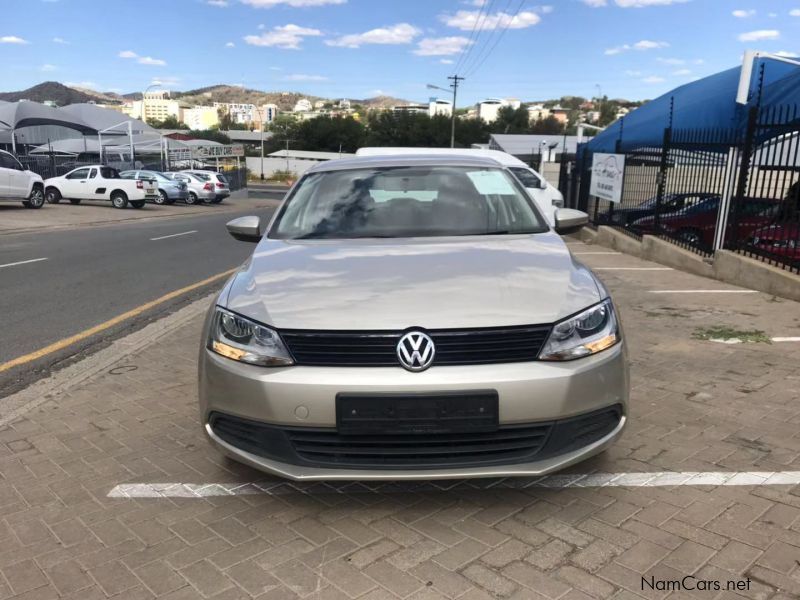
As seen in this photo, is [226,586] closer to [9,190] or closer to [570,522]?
[570,522]

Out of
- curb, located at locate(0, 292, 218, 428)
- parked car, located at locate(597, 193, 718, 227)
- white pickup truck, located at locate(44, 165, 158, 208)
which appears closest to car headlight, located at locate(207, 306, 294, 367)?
curb, located at locate(0, 292, 218, 428)

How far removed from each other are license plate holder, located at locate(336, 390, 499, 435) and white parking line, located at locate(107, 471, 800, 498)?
0.66 metres

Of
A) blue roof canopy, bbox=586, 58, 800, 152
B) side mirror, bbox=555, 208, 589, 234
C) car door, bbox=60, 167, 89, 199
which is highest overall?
blue roof canopy, bbox=586, 58, 800, 152

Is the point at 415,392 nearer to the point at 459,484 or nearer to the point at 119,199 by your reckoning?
the point at 459,484

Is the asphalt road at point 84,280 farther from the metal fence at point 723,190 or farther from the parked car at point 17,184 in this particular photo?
the metal fence at point 723,190

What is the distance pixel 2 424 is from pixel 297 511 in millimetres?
2275

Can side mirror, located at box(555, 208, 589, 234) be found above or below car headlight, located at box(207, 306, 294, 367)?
above

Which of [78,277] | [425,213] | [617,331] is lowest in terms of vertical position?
[78,277]

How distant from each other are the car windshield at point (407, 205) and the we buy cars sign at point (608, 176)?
33.1 feet

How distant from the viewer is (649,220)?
12398 mm

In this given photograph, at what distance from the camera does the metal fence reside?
7.84 metres

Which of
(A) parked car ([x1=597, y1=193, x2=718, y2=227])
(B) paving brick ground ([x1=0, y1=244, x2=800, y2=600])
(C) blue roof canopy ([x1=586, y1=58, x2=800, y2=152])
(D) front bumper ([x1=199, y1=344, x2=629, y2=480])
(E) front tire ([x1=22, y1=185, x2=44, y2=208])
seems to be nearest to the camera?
(B) paving brick ground ([x1=0, y1=244, x2=800, y2=600])

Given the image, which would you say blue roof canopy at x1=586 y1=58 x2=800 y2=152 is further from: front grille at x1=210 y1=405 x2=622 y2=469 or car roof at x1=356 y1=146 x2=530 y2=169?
front grille at x1=210 y1=405 x2=622 y2=469

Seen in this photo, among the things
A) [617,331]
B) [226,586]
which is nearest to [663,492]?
[617,331]
